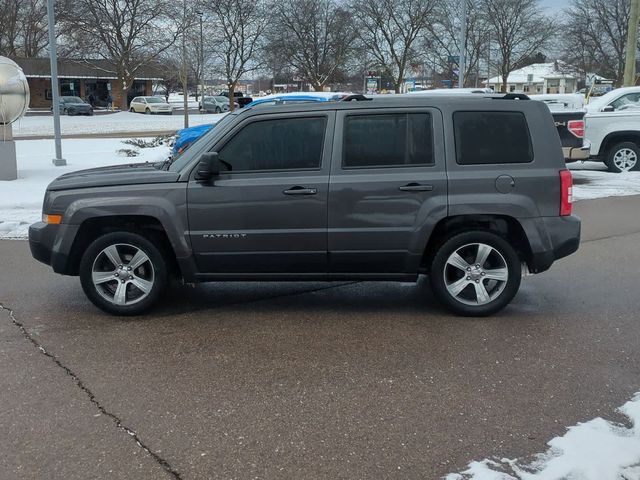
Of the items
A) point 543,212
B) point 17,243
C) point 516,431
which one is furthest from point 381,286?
point 17,243

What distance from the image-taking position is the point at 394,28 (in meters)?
52.4

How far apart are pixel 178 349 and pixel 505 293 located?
276 cm

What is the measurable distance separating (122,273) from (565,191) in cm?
379

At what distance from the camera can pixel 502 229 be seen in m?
5.69

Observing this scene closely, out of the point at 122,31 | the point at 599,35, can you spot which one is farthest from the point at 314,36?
the point at 599,35

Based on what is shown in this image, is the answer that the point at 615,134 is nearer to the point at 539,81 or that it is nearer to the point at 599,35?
the point at 599,35

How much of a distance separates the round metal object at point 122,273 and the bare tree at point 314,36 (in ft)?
161

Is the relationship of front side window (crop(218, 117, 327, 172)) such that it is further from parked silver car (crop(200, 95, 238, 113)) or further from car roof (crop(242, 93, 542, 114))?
parked silver car (crop(200, 95, 238, 113))

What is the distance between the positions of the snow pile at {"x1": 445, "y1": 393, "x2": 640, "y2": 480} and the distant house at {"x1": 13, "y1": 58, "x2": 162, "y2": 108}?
55.6m

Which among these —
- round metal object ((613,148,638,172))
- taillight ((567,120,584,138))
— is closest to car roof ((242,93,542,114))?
taillight ((567,120,584,138))

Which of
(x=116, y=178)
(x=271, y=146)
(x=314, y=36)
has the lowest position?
(x=116, y=178)

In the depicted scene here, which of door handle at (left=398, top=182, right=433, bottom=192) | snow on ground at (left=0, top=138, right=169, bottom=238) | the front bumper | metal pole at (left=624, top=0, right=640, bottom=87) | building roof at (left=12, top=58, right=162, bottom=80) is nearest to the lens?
door handle at (left=398, top=182, right=433, bottom=192)

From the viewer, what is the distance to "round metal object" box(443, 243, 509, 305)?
5551mm

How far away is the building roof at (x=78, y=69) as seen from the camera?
55844mm
